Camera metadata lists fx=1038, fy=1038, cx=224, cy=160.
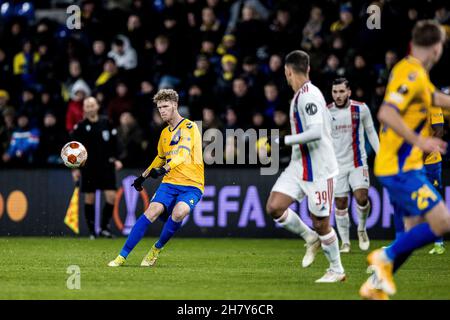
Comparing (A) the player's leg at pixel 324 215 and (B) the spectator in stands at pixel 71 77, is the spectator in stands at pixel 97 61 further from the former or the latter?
Answer: (A) the player's leg at pixel 324 215

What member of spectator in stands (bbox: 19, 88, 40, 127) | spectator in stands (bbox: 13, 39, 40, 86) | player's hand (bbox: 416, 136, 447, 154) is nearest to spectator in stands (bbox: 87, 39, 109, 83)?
spectator in stands (bbox: 19, 88, 40, 127)

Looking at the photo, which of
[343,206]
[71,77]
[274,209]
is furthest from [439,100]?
[71,77]

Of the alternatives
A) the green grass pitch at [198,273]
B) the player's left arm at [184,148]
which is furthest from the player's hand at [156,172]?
the green grass pitch at [198,273]

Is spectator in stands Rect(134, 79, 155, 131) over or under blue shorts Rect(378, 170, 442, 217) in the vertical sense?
over

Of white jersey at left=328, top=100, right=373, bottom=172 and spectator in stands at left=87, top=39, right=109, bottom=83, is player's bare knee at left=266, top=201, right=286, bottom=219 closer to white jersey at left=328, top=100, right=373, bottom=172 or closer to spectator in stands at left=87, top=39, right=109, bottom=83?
white jersey at left=328, top=100, right=373, bottom=172

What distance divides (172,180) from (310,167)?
8.38 ft

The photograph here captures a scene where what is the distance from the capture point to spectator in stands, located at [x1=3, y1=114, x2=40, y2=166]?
61.9 feet

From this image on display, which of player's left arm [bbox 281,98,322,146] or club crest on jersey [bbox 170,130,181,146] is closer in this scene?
player's left arm [bbox 281,98,322,146]

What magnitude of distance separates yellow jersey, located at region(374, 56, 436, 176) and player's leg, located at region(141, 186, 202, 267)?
3881mm

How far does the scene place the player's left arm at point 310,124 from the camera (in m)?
9.20

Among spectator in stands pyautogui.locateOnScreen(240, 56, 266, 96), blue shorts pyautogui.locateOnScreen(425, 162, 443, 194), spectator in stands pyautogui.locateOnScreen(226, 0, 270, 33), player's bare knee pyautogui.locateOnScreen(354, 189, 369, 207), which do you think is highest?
spectator in stands pyautogui.locateOnScreen(226, 0, 270, 33)

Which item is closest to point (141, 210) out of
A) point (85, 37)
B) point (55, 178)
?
point (55, 178)

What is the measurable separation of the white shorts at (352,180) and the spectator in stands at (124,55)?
7476 mm
